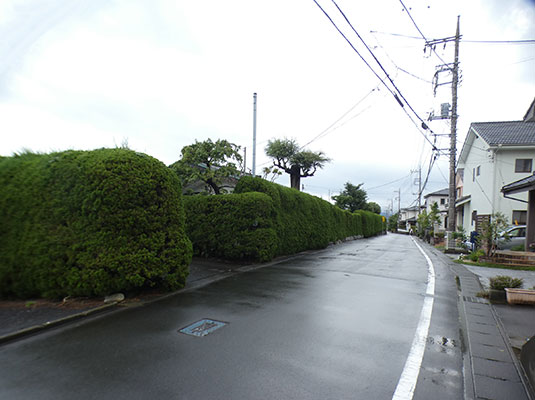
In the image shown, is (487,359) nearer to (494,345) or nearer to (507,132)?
(494,345)

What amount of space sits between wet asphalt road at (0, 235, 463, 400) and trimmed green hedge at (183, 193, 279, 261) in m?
4.01

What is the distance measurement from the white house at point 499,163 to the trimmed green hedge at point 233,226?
1360 cm

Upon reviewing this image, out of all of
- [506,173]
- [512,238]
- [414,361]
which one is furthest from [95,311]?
[506,173]

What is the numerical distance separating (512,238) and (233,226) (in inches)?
499

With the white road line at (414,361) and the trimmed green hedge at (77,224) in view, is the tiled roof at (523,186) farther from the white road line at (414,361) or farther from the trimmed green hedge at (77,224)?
→ the trimmed green hedge at (77,224)

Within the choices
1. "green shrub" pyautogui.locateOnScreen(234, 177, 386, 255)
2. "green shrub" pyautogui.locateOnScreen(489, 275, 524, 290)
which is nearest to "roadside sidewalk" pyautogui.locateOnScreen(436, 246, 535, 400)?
"green shrub" pyautogui.locateOnScreen(489, 275, 524, 290)

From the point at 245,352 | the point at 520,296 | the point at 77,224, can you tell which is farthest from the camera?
the point at 520,296

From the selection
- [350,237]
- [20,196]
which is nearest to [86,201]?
[20,196]

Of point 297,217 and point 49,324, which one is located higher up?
point 297,217

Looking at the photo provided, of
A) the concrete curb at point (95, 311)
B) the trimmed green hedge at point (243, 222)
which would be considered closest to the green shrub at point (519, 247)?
the trimmed green hedge at point (243, 222)

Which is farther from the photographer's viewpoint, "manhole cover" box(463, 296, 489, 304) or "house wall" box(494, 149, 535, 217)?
"house wall" box(494, 149, 535, 217)

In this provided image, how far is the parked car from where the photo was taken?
37.0ft

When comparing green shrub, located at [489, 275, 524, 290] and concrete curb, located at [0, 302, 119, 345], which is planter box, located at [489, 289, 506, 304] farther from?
concrete curb, located at [0, 302, 119, 345]

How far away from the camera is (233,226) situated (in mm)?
9789
